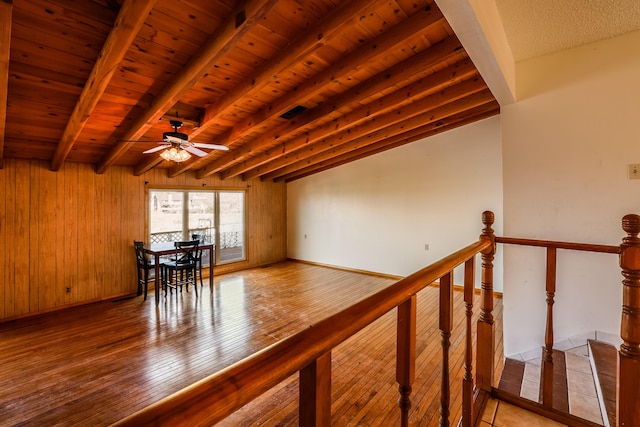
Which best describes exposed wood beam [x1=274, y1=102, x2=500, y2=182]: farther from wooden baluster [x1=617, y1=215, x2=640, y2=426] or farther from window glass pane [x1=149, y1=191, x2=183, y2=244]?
wooden baluster [x1=617, y1=215, x2=640, y2=426]

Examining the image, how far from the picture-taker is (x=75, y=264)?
4.79m

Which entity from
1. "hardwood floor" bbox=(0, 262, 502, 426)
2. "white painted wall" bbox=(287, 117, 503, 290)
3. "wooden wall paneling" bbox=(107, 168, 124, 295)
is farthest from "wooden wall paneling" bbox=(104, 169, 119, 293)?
"white painted wall" bbox=(287, 117, 503, 290)

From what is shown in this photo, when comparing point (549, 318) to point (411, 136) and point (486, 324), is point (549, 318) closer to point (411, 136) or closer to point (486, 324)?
point (486, 324)

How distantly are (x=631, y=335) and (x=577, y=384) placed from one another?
2.98 feet

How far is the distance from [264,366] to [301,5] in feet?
7.48

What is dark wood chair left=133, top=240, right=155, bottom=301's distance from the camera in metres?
5.08

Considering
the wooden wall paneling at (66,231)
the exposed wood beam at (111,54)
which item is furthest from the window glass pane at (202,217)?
the exposed wood beam at (111,54)

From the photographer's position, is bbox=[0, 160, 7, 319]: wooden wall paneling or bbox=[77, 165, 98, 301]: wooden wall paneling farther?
bbox=[77, 165, 98, 301]: wooden wall paneling

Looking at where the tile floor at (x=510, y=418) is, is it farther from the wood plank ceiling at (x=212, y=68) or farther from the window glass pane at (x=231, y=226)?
the window glass pane at (x=231, y=226)

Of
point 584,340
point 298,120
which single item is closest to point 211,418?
point 584,340

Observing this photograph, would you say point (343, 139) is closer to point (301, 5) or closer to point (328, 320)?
point (301, 5)

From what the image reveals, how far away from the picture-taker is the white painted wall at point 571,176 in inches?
95.3

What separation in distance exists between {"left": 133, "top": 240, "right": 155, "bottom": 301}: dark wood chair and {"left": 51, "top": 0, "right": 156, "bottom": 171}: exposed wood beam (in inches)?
91.7

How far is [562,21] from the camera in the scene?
2.27 metres
